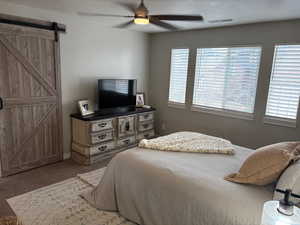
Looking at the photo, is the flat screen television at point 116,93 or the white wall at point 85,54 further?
the flat screen television at point 116,93

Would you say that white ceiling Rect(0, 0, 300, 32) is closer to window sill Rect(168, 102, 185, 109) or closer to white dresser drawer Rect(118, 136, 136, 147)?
window sill Rect(168, 102, 185, 109)

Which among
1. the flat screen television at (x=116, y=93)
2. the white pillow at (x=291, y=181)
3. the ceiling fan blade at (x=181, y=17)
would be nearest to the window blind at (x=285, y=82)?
the ceiling fan blade at (x=181, y=17)

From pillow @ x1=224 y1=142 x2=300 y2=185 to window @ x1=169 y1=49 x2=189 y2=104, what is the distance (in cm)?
300

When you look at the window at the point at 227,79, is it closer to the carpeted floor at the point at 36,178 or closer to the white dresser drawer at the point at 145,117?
the white dresser drawer at the point at 145,117

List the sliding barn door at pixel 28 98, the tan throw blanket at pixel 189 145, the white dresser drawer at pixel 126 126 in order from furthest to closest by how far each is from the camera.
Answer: the white dresser drawer at pixel 126 126
the sliding barn door at pixel 28 98
the tan throw blanket at pixel 189 145

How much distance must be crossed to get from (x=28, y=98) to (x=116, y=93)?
4.88 ft

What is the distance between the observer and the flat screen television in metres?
3.92

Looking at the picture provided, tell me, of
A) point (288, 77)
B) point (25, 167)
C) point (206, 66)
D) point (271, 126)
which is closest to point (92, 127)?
point (25, 167)

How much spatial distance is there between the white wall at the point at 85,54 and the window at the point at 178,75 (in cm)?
92

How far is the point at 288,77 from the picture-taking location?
3352mm

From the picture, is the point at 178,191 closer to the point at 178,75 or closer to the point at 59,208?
the point at 59,208

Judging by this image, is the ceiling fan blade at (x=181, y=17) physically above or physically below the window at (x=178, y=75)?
above

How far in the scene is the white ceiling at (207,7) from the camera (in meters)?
2.56

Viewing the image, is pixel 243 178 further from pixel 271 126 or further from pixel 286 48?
pixel 286 48
